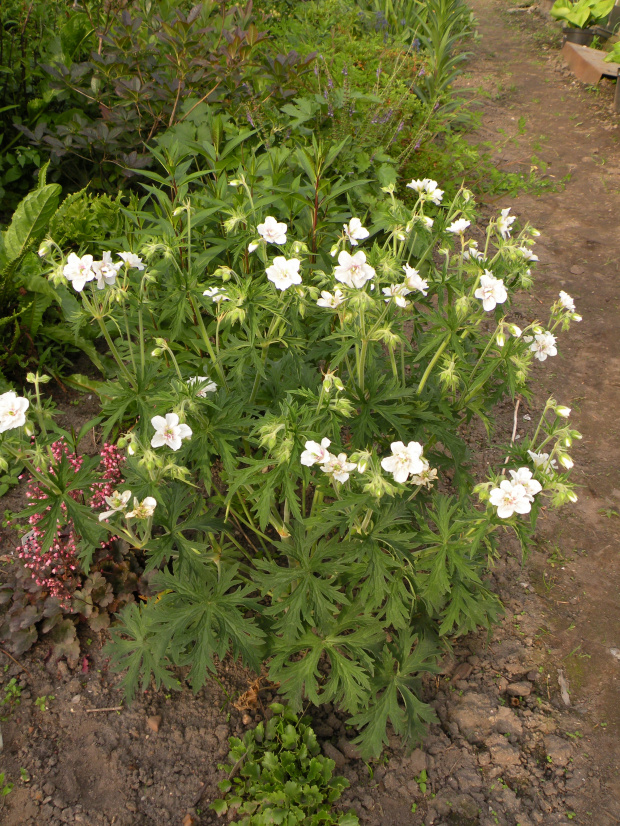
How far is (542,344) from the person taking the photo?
2119 millimetres

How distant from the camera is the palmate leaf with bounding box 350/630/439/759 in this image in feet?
6.95

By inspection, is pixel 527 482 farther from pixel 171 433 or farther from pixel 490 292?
pixel 171 433

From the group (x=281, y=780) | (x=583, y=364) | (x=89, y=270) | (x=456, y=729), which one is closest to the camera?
(x=89, y=270)

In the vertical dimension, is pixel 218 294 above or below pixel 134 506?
above

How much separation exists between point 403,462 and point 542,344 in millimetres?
771

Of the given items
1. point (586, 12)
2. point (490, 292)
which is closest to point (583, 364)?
point (490, 292)

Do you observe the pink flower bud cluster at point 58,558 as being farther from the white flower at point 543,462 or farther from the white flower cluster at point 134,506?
the white flower at point 543,462

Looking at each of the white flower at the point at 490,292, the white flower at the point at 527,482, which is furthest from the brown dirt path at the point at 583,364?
the white flower at the point at 490,292

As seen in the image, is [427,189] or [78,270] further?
[427,189]

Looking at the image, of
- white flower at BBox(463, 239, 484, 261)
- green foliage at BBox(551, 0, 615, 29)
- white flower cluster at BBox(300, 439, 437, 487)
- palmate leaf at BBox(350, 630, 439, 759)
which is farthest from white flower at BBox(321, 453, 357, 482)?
green foliage at BBox(551, 0, 615, 29)

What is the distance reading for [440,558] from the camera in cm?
198

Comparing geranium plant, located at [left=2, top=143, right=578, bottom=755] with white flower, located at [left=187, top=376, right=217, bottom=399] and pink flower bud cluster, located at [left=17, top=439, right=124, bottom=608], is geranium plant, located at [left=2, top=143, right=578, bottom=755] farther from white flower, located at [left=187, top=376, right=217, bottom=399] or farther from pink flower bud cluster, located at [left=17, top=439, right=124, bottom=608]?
pink flower bud cluster, located at [left=17, top=439, right=124, bottom=608]

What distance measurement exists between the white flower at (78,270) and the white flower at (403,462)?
110cm

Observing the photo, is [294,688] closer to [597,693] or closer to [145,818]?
[145,818]
